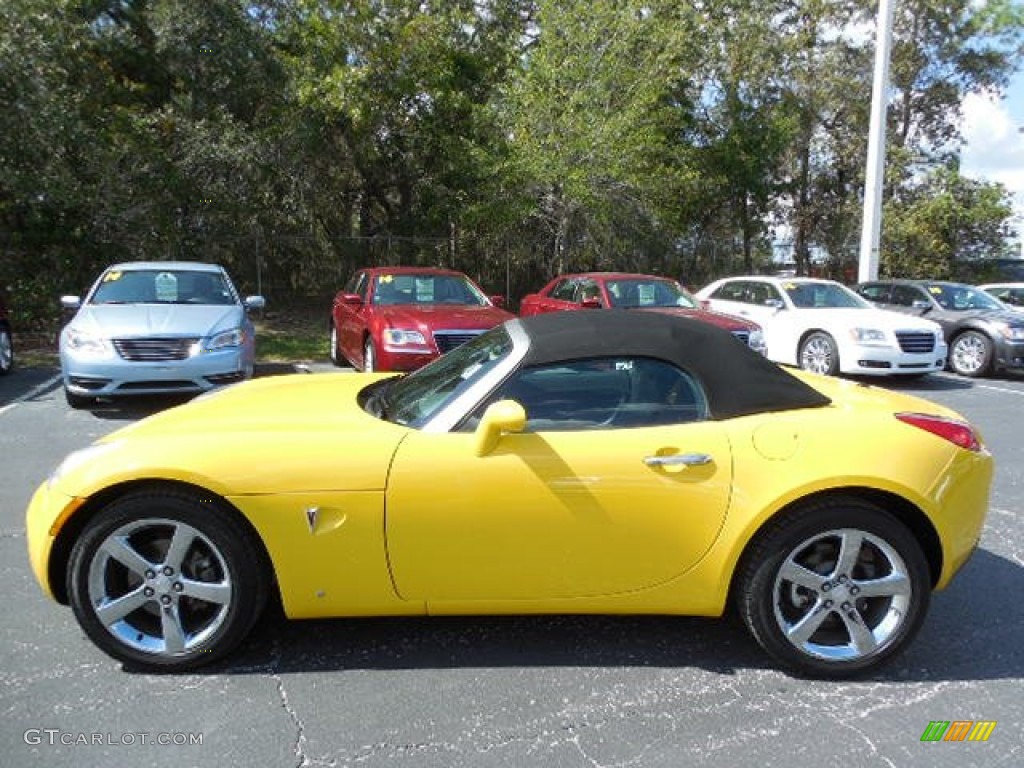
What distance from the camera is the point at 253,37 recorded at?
610 inches

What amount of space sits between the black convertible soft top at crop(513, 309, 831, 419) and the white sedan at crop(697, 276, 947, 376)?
6180mm

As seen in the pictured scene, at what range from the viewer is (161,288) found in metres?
8.18

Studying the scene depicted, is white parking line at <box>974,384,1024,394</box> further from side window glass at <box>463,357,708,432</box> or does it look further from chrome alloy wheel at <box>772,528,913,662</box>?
side window glass at <box>463,357,708,432</box>

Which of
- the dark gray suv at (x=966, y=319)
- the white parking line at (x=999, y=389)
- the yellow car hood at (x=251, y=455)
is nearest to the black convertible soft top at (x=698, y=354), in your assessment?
the yellow car hood at (x=251, y=455)

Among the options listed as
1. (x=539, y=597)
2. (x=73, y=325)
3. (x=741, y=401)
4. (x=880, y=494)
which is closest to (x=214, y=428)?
(x=539, y=597)

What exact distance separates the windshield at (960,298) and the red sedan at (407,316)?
7.50 m

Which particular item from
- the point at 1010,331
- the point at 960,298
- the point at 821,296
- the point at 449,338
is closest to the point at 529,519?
the point at 449,338

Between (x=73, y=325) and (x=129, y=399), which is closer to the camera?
(x=73, y=325)

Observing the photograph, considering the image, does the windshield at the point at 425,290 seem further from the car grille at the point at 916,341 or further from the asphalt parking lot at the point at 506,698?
the asphalt parking lot at the point at 506,698

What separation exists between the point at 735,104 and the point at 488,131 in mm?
7960

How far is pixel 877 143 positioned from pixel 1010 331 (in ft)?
18.4

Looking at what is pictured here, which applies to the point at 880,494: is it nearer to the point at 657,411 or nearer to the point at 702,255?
the point at 657,411

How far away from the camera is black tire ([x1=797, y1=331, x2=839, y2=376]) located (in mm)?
9969

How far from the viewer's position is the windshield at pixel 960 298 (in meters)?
11.7
